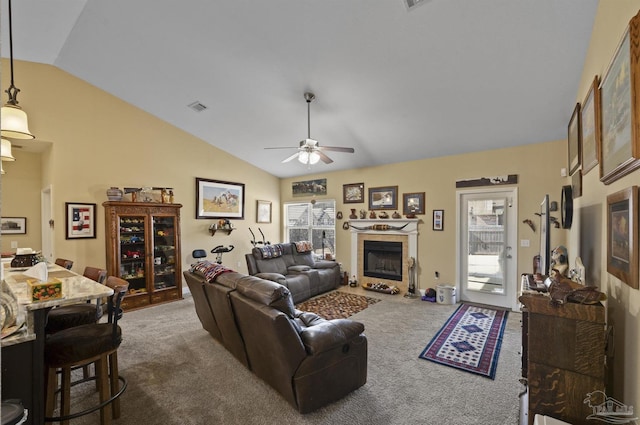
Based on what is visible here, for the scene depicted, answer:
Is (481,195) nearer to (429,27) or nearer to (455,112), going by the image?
(455,112)

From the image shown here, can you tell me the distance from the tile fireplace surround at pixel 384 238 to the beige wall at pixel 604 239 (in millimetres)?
2946

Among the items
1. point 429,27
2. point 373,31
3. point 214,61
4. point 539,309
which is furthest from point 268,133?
point 539,309

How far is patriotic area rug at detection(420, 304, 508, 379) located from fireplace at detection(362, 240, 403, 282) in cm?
150

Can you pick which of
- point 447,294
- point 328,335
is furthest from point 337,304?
point 328,335

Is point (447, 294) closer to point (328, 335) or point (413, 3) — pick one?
point (328, 335)

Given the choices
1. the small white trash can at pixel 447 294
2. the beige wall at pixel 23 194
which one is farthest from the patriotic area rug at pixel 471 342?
the beige wall at pixel 23 194

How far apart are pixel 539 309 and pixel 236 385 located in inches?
99.4

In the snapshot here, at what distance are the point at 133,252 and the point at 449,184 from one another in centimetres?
544

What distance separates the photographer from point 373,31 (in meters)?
3.12

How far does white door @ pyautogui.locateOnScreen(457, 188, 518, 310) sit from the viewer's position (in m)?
4.99

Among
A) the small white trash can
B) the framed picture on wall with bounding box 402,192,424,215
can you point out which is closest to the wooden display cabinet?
the framed picture on wall with bounding box 402,192,424,215

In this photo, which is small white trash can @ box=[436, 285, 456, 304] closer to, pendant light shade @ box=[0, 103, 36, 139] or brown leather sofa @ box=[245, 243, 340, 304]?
brown leather sofa @ box=[245, 243, 340, 304]

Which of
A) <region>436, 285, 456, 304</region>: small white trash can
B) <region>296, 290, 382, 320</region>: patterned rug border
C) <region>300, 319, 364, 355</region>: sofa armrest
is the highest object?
<region>300, 319, 364, 355</region>: sofa armrest

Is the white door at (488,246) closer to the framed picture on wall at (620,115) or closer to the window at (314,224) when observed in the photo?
the window at (314,224)
